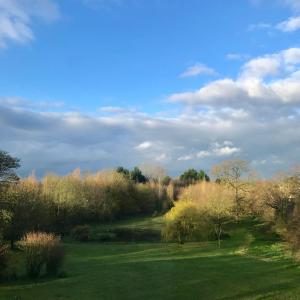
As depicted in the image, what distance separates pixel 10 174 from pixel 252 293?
19.4 meters

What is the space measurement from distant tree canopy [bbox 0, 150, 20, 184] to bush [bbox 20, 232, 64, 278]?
214 inches

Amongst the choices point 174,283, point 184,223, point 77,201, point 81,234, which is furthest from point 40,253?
point 77,201

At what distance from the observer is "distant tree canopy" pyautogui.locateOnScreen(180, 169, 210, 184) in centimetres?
17175

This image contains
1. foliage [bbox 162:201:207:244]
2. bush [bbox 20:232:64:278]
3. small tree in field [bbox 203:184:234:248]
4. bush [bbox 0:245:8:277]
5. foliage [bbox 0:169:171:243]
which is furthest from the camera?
small tree in field [bbox 203:184:234:248]

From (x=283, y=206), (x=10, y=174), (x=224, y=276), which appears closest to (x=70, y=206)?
(x=283, y=206)

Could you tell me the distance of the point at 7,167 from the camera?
33.1m

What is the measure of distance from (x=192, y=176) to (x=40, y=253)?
149113 mm

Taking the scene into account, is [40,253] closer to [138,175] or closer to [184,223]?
[184,223]

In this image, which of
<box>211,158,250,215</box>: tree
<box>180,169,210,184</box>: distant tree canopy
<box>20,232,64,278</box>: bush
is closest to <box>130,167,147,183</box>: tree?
<box>180,169,210,184</box>: distant tree canopy

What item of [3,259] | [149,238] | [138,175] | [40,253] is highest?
[138,175]

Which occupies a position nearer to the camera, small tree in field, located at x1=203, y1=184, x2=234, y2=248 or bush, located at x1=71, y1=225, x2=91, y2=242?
small tree in field, located at x1=203, y1=184, x2=234, y2=248

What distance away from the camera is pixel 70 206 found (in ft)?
314

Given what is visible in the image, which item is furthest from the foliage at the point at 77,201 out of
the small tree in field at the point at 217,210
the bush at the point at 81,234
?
the small tree in field at the point at 217,210

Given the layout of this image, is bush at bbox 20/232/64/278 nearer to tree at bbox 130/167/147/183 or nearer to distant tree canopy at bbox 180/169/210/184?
tree at bbox 130/167/147/183
